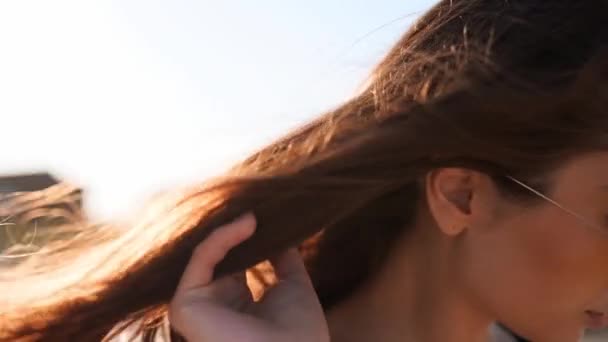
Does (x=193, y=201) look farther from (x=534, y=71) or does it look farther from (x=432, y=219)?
(x=534, y=71)

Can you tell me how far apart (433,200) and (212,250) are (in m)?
0.36

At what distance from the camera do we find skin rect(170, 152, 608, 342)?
4.81ft

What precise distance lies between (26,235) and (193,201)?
1.25 feet

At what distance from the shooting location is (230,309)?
1.51 meters

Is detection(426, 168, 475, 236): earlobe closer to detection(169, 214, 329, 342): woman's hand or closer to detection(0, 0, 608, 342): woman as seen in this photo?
detection(0, 0, 608, 342): woman

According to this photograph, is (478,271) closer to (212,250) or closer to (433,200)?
(433,200)

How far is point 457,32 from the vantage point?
4.96 feet

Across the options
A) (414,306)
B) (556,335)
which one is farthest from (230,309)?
(556,335)

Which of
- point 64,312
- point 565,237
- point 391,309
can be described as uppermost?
point 64,312

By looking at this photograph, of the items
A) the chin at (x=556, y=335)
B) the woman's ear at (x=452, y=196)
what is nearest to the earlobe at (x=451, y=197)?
the woman's ear at (x=452, y=196)

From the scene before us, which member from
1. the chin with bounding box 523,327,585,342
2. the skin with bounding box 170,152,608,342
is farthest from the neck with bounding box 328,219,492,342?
the chin with bounding box 523,327,585,342

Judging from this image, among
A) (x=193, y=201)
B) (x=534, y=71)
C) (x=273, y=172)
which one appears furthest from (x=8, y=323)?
(x=534, y=71)

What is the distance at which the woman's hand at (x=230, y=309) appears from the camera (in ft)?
4.82

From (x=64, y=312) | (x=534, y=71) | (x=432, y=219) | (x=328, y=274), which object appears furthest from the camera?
(x=328, y=274)
